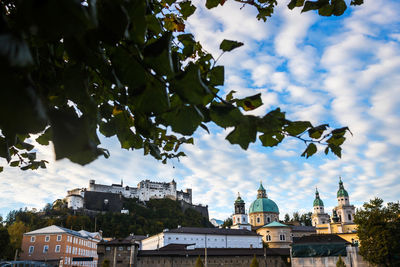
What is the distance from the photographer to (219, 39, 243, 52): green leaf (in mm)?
1454

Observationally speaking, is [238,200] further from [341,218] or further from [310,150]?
[310,150]

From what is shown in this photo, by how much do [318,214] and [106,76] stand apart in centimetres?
9337

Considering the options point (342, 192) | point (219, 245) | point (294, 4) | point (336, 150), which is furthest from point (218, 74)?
point (342, 192)

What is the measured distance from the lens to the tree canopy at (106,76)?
81 cm

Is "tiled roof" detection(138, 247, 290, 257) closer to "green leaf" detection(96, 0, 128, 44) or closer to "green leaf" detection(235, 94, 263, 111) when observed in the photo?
"green leaf" detection(235, 94, 263, 111)

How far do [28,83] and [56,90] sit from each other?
0.60m

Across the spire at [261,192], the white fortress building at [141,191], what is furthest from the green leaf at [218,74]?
the white fortress building at [141,191]

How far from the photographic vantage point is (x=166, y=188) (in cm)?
9494

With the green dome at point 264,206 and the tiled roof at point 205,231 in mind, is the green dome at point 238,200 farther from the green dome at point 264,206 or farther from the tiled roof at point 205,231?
the tiled roof at point 205,231

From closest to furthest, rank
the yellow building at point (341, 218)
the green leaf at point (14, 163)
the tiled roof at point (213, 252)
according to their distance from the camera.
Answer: the green leaf at point (14, 163)
the tiled roof at point (213, 252)
the yellow building at point (341, 218)

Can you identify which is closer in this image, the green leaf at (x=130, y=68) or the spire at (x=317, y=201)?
the green leaf at (x=130, y=68)


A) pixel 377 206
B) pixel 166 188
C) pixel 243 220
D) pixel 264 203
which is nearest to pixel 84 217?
pixel 166 188

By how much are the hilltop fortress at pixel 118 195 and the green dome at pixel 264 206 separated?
2171cm

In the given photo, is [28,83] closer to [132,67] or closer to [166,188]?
[132,67]
